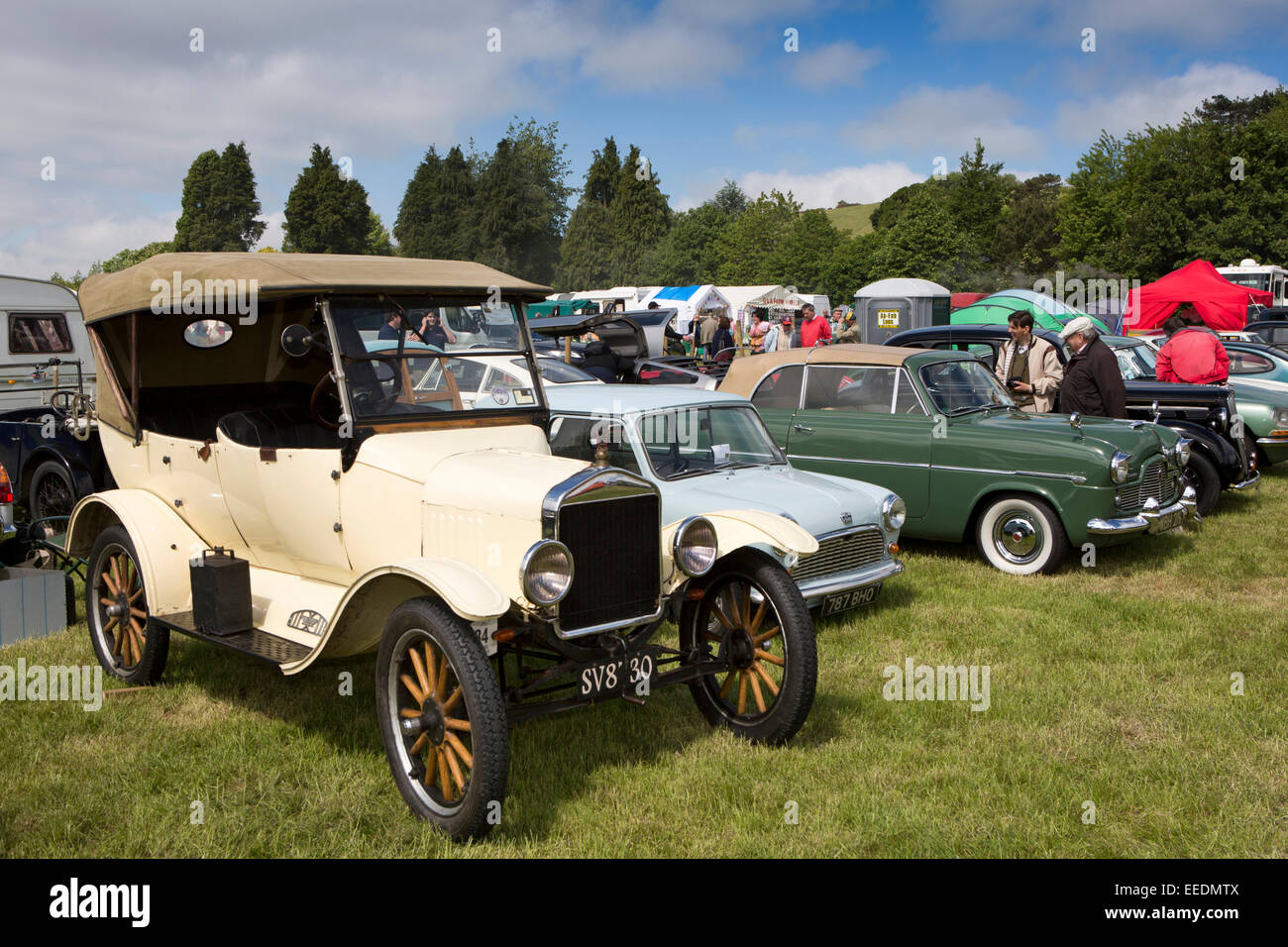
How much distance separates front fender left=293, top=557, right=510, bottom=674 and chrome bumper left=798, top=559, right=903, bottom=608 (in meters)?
2.81

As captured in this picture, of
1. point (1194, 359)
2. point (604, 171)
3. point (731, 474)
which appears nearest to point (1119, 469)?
point (731, 474)

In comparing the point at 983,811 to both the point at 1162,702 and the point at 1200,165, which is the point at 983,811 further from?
the point at 1200,165

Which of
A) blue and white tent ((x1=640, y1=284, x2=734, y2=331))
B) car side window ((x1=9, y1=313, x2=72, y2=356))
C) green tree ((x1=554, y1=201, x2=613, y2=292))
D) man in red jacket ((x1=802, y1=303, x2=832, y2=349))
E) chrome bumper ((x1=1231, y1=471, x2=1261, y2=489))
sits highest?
green tree ((x1=554, y1=201, x2=613, y2=292))

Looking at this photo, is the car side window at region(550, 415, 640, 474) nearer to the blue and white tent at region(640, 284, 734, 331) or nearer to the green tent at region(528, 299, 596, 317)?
the blue and white tent at region(640, 284, 734, 331)

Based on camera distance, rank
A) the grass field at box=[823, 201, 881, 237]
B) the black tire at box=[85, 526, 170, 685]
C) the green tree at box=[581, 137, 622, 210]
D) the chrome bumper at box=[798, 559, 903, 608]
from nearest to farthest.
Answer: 1. the black tire at box=[85, 526, 170, 685]
2. the chrome bumper at box=[798, 559, 903, 608]
3. the green tree at box=[581, 137, 622, 210]
4. the grass field at box=[823, 201, 881, 237]

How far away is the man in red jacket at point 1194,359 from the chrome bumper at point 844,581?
6.77 m

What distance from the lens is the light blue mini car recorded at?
21.7 ft

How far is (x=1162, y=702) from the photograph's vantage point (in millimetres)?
5414

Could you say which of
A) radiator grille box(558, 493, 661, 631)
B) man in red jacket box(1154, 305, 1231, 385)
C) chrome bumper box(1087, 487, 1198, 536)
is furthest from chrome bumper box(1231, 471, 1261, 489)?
radiator grille box(558, 493, 661, 631)

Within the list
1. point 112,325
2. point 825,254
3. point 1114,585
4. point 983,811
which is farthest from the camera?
point 825,254

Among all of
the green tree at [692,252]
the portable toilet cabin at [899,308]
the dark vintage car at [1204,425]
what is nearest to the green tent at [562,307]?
the portable toilet cabin at [899,308]

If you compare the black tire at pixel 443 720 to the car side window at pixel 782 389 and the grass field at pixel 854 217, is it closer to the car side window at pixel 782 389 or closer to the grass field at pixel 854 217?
the car side window at pixel 782 389
